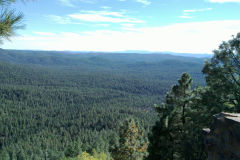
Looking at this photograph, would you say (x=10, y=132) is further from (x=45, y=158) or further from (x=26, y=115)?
(x=45, y=158)

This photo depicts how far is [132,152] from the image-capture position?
62.9 feet

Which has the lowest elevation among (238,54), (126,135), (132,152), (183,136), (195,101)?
(132,152)

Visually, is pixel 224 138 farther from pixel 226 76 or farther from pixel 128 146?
pixel 128 146

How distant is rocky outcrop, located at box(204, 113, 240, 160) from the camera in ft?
19.7

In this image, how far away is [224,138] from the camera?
6461 mm

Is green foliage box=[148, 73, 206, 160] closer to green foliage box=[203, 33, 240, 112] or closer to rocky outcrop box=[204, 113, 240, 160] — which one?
green foliage box=[203, 33, 240, 112]

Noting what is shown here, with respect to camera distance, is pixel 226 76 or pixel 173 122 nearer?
pixel 226 76

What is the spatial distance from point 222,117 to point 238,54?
310 inches

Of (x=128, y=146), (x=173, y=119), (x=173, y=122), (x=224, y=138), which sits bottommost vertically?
(x=128, y=146)

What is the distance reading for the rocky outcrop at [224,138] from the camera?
6000 millimetres

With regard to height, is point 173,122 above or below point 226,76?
below

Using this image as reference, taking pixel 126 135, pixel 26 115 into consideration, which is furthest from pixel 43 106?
pixel 126 135

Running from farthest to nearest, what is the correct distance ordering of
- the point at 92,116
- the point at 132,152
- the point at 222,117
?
the point at 92,116 → the point at 132,152 → the point at 222,117

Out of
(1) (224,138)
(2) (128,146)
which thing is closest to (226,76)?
(1) (224,138)
